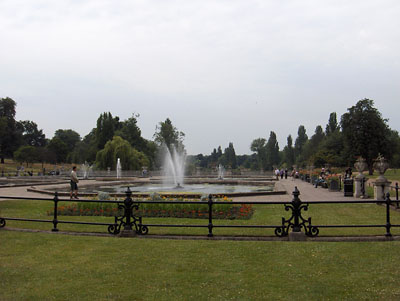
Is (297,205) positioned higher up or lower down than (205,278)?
higher up

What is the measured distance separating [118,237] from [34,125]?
14317 cm

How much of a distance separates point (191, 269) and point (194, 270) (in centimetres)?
7

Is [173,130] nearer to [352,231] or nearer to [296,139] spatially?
[296,139]

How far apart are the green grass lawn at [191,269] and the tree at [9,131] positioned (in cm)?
10962

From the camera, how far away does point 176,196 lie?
20.5m

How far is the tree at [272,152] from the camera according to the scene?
119 metres

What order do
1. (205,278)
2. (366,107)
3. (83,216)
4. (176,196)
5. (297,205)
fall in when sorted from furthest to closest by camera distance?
(366,107), (176,196), (83,216), (297,205), (205,278)

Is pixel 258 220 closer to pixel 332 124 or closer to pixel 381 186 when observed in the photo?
pixel 381 186

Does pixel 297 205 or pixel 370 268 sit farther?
pixel 297 205

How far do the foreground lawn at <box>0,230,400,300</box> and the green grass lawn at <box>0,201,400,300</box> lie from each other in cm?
1

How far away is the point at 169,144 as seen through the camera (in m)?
100

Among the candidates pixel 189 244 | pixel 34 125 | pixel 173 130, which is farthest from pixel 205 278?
pixel 34 125

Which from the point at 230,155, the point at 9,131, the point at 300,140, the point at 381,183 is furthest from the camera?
the point at 230,155

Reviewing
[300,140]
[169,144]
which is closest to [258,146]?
[300,140]
